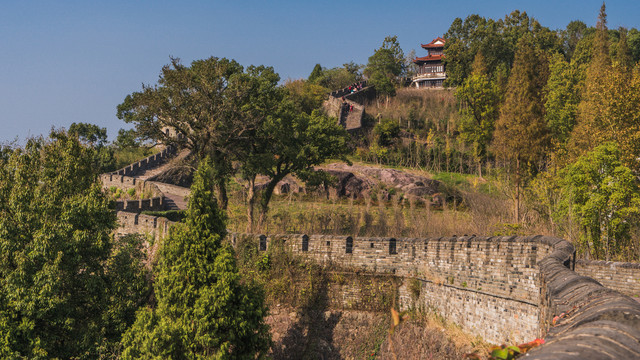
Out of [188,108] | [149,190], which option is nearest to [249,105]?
[188,108]

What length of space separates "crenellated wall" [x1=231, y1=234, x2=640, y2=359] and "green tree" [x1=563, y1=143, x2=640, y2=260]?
21.7ft

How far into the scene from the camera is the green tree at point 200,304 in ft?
39.4

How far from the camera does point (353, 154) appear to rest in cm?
4409

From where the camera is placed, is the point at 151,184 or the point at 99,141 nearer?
the point at 151,184

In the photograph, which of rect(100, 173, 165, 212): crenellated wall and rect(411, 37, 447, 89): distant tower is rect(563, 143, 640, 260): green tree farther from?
rect(411, 37, 447, 89): distant tower

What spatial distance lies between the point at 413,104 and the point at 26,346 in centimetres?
Answer: 4848

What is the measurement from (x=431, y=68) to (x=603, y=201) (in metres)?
57.1

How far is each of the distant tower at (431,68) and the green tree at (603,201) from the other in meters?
52.5

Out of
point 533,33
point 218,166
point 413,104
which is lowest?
point 218,166

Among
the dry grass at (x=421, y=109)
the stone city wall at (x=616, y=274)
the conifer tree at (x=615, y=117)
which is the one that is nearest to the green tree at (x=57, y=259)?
the stone city wall at (x=616, y=274)

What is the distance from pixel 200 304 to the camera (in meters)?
12.3

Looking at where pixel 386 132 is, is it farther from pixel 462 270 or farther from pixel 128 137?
pixel 462 270

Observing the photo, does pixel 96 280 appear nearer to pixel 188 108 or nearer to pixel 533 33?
pixel 188 108

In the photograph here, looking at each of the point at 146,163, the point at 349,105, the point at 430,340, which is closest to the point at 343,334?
the point at 430,340
